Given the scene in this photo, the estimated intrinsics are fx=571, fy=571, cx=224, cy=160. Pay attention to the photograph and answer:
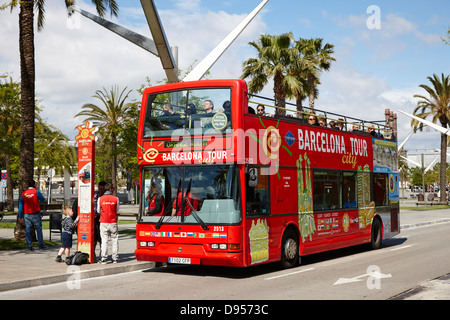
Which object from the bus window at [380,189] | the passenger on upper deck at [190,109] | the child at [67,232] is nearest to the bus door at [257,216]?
the passenger on upper deck at [190,109]

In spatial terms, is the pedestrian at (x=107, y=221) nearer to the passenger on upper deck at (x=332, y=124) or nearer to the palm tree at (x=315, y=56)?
the passenger on upper deck at (x=332, y=124)

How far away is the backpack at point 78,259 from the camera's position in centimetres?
1300

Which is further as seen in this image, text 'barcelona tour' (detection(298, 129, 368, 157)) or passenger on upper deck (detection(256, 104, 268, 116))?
text 'barcelona tour' (detection(298, 129, 368, 157))

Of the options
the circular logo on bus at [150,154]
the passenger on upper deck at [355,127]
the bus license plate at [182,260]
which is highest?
the passenger on upper deck at [355,127]

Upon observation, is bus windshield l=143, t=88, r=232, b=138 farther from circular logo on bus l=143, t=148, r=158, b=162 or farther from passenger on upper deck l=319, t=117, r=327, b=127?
passenger on upper deck l=319, t=117, r=327, b=127

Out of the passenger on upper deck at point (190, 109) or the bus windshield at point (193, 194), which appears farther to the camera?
the passenger on upper deck at point (190, 109)

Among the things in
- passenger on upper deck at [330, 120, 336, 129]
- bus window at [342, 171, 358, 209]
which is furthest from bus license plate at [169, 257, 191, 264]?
passenger on upper deck at [330, 120, 336, 129]

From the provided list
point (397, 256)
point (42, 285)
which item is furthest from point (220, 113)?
point (397, 256)

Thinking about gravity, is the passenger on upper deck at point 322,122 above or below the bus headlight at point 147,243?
above

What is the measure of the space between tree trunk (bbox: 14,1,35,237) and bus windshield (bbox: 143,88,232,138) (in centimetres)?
702

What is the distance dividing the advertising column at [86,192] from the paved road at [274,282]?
5.01 ft

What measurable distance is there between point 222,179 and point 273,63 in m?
23.8

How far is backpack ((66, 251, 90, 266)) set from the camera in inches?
512

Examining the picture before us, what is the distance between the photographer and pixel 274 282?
11.0m
